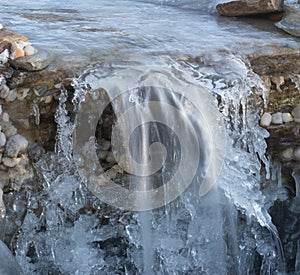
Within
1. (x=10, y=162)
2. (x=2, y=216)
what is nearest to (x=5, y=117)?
(x=10, y=162)

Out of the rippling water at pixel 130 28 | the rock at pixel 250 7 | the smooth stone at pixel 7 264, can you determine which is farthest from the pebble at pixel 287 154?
the smooth stone at pixel 7 264

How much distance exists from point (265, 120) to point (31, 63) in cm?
129

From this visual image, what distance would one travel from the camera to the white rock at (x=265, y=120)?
10.6 feet

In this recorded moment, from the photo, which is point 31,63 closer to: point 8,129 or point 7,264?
point 8,129

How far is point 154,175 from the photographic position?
3016 millimetres

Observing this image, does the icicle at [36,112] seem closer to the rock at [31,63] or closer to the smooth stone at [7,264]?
the rock at [31,63]

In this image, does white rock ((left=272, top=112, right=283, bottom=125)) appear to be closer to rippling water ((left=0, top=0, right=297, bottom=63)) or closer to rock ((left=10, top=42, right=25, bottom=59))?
rippling water ((left=0, top=0, right=297, bottom=63))

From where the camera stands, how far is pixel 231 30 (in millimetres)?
3926

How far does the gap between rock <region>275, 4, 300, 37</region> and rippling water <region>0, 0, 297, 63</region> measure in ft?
0.19

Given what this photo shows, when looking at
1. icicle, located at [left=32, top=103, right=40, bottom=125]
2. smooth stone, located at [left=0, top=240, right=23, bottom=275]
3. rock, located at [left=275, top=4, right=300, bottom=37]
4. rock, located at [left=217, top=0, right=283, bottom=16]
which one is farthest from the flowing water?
rock, located at [left=217, top=0, right=283, bottom=16]

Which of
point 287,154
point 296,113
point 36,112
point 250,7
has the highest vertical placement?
point 250,7

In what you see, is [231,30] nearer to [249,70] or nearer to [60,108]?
[249,70]

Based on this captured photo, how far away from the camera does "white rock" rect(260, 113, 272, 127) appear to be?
3236 millimetres

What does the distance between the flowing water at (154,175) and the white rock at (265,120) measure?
7cm
